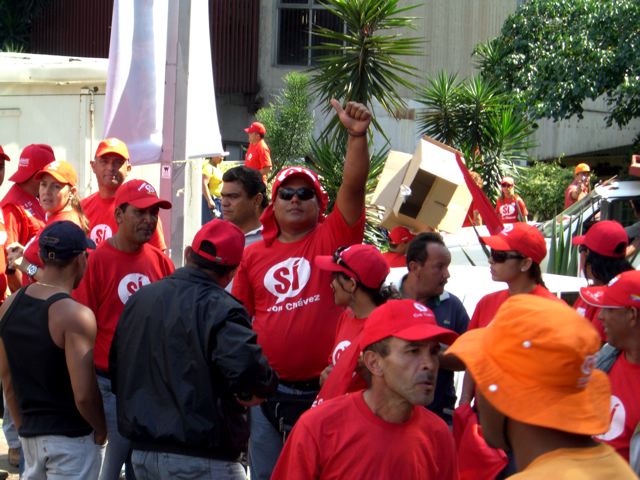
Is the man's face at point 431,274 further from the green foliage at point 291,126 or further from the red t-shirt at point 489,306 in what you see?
the green foliage at point 291,126

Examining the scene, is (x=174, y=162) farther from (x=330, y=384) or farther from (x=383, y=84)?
(x=383, y=84)

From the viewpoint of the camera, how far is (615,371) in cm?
428

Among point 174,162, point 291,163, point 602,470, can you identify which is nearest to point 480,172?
point 291,163

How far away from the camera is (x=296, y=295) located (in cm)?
512

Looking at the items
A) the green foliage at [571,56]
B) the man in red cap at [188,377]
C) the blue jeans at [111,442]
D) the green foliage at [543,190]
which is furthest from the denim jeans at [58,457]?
the green foliage at [543,190]

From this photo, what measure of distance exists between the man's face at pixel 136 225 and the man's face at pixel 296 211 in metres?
0.79

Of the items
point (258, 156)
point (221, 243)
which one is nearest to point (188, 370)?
point (221, 243)

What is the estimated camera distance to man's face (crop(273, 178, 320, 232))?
5.23 meters

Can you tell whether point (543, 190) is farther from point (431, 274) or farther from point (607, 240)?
point (431, 274)

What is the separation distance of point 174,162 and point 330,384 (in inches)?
142

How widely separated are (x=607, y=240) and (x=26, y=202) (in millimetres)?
3937

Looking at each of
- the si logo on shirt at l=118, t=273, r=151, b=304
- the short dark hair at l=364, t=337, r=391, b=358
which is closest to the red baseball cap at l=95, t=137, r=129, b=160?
the si logo on shirt at l=118, t=273, r=151, b=304

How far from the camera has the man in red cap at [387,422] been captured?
11.0ft

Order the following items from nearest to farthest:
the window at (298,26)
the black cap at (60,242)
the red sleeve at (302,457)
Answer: the red sleeve at (302,457) → the black cap at (60,242) → the window at (298,26)
